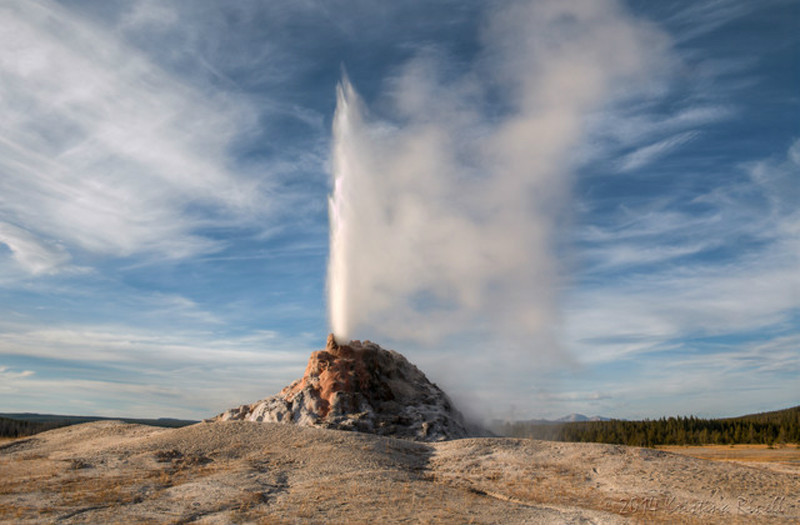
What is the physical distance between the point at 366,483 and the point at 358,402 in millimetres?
18238

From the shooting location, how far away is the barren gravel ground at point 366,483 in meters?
16.6

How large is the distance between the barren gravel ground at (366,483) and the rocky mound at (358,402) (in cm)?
680

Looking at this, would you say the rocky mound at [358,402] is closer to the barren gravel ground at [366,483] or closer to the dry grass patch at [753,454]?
the barren gravel ground at [366,483]

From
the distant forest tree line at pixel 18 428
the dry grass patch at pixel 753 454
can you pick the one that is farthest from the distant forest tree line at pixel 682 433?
the distant forest tree line at pixel 18 428

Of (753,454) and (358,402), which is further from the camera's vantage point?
(753,454)

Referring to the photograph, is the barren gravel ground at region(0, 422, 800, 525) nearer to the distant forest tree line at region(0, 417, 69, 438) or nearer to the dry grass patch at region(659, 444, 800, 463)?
the dry grass patch at region(659, 444, 800, 463)

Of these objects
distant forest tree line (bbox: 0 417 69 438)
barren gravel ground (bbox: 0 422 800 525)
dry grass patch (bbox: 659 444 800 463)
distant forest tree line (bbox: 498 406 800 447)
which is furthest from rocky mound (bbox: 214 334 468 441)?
distant forest tree line (bbox: 0 417 69 438)

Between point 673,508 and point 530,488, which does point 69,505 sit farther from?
point 673,508

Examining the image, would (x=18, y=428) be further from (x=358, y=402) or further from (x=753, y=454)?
(x=753, y=454)

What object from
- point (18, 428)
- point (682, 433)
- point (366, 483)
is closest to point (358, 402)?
point (366, 483)

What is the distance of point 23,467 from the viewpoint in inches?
958

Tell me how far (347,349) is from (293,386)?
5.81 m

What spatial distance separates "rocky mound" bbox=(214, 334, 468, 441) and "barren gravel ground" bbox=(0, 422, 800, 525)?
6.80 meters

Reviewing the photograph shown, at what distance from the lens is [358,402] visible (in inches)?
1503
